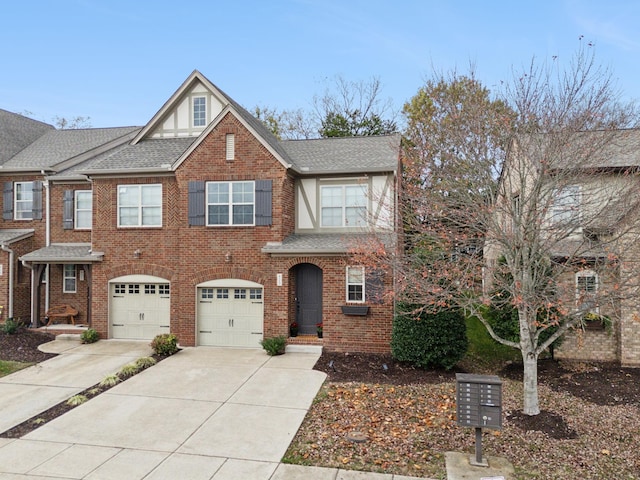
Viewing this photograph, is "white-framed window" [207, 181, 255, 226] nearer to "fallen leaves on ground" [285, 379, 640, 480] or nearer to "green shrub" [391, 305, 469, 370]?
"green shrub" [391, 305, 469, 370]

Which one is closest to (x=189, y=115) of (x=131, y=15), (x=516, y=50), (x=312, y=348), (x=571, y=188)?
(x=131, y=15)

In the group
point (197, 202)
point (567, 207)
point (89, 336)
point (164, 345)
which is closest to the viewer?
point (567, 207)

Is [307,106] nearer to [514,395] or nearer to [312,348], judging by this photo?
[312,348]

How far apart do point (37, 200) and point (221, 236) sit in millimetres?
9041

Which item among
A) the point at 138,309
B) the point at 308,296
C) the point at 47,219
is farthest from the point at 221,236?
the point at 47,219

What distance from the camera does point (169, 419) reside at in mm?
8453

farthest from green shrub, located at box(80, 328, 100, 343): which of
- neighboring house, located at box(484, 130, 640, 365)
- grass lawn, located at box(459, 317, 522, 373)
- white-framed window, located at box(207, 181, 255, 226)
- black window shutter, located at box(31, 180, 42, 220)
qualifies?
neighboring house, located at box(484, 130, 640, 365)

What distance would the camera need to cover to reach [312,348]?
1347cm

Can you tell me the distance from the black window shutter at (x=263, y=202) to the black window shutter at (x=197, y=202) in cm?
194

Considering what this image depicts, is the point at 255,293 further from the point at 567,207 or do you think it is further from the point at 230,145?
the point at 567,207

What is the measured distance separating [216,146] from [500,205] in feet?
31.0

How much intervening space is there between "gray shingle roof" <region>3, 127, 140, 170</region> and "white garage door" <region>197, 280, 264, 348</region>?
9.25m

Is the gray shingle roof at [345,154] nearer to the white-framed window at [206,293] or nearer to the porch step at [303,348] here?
the white-framed window at [206,293]

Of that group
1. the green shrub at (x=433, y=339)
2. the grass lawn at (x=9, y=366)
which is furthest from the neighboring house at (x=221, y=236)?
the grass lawn at (x=9, y=366)
